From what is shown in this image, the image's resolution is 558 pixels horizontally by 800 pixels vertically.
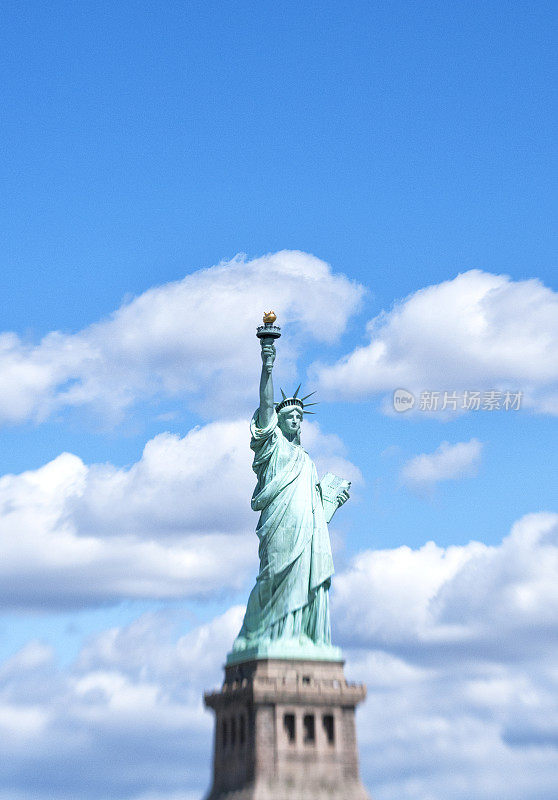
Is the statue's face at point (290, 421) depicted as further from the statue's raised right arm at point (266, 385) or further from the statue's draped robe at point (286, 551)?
the statue's raised right arm at point (266, 385)

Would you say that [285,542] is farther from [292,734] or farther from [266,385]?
[292,734]

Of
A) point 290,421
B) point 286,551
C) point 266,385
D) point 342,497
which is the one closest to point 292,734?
point 286,551


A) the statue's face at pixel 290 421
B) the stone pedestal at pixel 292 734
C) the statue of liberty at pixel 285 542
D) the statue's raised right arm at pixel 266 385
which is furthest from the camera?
the statue's face at pixel 290 421

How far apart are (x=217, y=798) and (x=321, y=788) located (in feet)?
15.9

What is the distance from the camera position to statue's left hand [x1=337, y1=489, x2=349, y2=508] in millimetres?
63906

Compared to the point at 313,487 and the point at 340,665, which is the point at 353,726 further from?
the point at 313,487

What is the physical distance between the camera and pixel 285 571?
6019cm

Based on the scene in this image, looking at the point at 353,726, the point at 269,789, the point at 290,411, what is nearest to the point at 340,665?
the point at 353,726

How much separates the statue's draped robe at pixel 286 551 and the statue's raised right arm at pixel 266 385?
0.38m

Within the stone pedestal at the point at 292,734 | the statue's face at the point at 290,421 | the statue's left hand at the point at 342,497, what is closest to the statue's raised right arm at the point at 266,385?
the statue's face at the point at 290,421

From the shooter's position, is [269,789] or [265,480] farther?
[265,480]

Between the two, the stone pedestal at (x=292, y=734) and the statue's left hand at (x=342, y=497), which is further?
the statue's left hand at (x=342, y=497)

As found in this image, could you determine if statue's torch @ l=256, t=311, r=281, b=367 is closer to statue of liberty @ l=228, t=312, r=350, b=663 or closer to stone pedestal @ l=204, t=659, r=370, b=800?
statue of liberty @ l=228, t=312, r=350, b=663

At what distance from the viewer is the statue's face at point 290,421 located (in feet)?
208
